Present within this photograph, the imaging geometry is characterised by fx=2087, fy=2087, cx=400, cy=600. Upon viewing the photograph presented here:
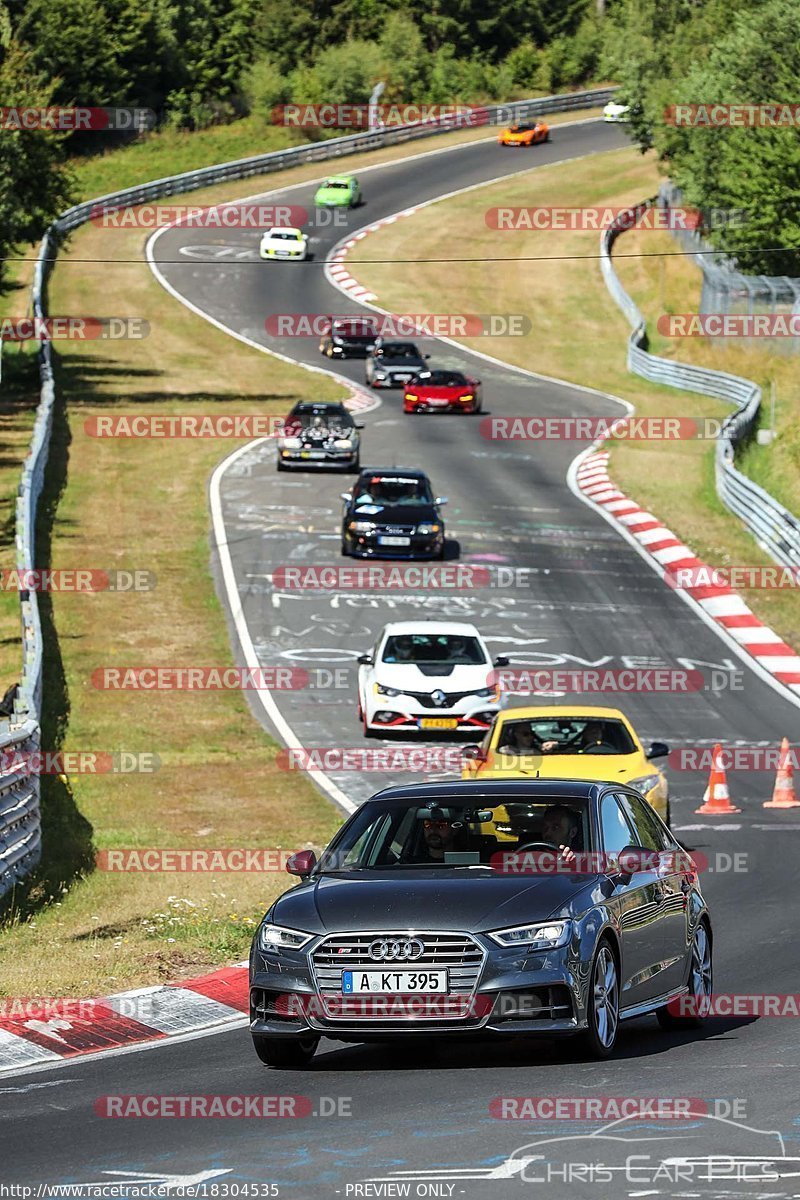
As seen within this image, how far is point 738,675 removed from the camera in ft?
100

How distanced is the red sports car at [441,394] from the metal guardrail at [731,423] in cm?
→ 673

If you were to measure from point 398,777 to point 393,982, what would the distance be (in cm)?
1473

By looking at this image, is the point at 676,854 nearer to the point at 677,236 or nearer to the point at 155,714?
the point at 155,714

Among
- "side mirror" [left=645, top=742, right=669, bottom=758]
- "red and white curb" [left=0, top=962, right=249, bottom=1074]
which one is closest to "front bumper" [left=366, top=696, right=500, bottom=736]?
"side mirror" [left=645, top=742, right=669, bottom=758]

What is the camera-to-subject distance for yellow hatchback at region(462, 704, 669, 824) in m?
19.3

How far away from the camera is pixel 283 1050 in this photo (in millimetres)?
10133

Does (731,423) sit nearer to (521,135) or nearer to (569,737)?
(569,737)

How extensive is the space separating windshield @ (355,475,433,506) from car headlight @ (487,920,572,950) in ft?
91.7

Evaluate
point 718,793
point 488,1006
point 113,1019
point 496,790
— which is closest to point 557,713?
point 718,793

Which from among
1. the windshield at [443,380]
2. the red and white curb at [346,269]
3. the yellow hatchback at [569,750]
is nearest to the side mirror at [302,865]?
the yellow hatchback at [569,750]

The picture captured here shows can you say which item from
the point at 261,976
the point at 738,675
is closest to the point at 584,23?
the point at 738,675

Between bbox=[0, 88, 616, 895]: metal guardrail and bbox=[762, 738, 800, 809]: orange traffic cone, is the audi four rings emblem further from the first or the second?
bbox=[762, 738, 800, 809]: orange traffic cone

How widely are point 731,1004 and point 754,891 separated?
5.10 m

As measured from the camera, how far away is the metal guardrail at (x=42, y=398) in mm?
17328
